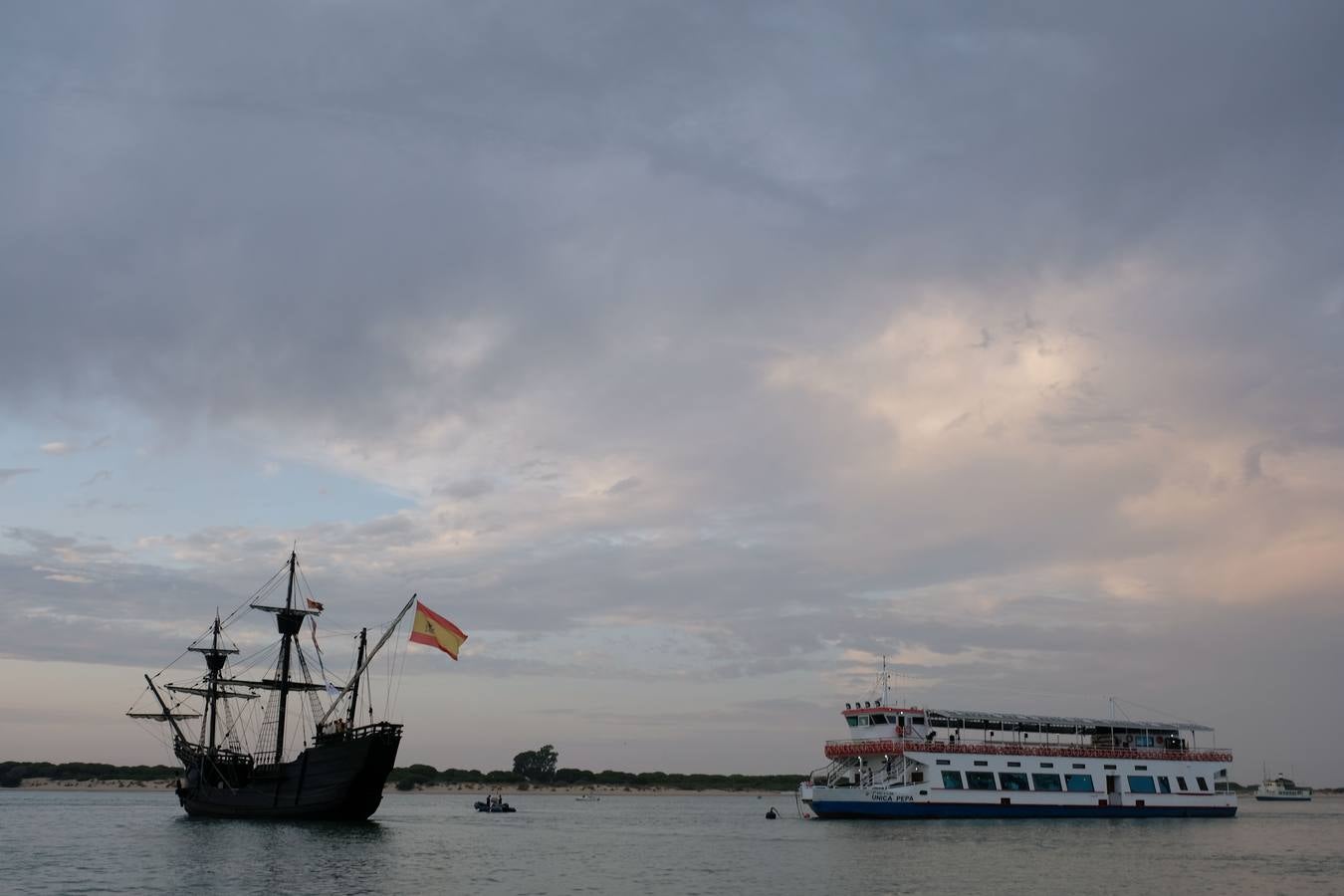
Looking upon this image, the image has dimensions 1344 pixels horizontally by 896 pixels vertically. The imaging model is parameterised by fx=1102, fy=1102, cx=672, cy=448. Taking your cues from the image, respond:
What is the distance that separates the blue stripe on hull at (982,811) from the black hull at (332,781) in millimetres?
32145

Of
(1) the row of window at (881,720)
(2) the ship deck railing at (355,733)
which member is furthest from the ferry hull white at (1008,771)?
(2) the ship deck railing at (355,733)

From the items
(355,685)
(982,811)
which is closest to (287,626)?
(355,685)

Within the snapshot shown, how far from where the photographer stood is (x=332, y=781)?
75438mm

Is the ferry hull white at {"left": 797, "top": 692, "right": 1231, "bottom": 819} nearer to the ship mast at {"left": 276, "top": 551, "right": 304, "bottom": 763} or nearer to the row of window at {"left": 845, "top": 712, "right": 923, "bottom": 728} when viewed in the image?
the row of window at {"left": 845, "top": 712, "right": 923, "bottom": 728}

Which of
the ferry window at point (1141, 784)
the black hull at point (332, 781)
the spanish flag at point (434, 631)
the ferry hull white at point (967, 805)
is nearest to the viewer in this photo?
the spanish flag at point (434, 631)

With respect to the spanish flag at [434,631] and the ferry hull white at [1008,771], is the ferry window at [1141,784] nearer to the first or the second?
the ferry hull white at [1008,771]

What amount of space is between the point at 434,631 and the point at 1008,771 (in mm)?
46116

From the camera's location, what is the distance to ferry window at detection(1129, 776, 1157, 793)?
9006 centimetres

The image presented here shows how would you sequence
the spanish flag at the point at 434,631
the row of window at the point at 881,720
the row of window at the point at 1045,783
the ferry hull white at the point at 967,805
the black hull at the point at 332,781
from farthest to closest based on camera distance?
the row of window at the point at 881,720
the row of window at the point at 1045,783
the ferry hull white at the point at 967,805
the black hull at the point at 332,781
the spanish flag at the point at 434,631

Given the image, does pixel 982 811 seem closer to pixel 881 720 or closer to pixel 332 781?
pixel 881 720

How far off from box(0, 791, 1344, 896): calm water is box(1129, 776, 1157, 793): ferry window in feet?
10.8

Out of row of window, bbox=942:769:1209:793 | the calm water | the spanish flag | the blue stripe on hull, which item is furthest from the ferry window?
the spanish flag

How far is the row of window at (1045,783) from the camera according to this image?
80.8 meters

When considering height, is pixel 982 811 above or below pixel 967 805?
below
